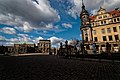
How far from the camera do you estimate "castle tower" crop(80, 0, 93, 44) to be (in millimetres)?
48031

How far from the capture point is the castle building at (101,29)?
43062mm

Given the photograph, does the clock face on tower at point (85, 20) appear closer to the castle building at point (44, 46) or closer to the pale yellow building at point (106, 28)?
the pale yellow building at point (106, 28)

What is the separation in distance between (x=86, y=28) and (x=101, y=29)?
20.3 feet

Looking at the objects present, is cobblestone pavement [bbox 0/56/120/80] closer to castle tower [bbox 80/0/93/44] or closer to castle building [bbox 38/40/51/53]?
castle tower [bbox 80/0/93/44]

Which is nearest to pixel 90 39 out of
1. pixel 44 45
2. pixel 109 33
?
pixel 109 33

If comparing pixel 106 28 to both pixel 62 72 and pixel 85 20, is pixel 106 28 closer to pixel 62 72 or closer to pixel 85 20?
pixel 85 20

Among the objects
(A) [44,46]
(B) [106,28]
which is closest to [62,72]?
(B) [106,28]

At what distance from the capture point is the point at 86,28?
1922 inches

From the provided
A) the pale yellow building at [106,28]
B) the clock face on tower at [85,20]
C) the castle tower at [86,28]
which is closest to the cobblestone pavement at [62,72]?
the pale yellow building at [106,28]

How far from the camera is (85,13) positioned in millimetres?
50719

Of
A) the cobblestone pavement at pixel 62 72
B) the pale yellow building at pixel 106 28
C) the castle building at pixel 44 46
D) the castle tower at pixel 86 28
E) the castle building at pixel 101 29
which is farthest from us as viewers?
the castle building at pixel 44 46

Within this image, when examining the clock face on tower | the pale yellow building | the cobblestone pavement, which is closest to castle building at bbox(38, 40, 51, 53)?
the clock face on tower

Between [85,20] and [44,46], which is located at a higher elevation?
[85,20]

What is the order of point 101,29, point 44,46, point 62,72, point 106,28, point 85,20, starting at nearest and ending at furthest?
point 62,72 → point 106,28 → point 101,29 → point 85,20 → point 44,46
